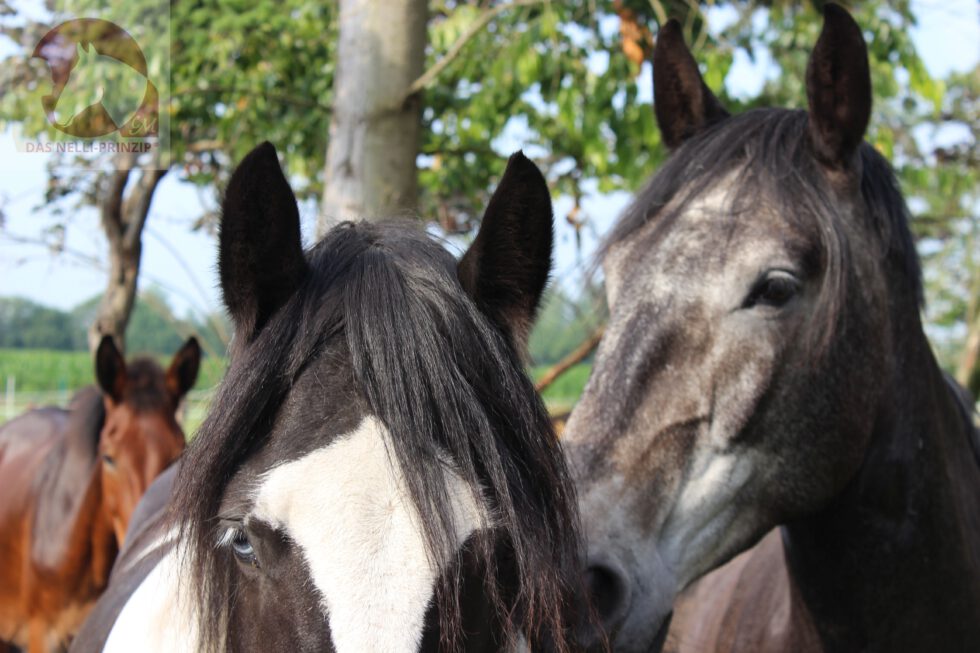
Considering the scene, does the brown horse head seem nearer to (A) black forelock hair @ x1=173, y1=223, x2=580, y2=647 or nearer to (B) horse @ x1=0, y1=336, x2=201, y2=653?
(B) horse @ x1=0, y1=336, x2=201, y2=653

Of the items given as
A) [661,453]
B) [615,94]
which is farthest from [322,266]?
[615,94]

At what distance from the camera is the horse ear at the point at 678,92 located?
276cm

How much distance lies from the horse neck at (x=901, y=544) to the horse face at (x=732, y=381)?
0.11m

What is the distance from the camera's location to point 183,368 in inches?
245

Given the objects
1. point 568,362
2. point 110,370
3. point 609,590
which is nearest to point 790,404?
point 609,590

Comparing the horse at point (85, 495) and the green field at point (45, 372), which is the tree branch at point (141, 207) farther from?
the green field at point (45, 372)

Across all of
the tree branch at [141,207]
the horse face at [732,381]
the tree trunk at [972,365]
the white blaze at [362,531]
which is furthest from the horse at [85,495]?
the tree trunk at [972,365]

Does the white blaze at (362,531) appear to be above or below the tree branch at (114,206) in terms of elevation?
below

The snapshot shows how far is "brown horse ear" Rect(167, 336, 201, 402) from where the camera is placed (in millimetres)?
6121

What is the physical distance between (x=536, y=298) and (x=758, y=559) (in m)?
1.52

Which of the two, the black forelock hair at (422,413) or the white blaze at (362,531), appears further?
the black forelock hair at (422,413)

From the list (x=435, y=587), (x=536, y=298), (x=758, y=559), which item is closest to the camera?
(x=435, y=587)

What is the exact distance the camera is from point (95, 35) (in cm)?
575

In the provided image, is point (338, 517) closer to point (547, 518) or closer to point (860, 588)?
point (547, 518)
